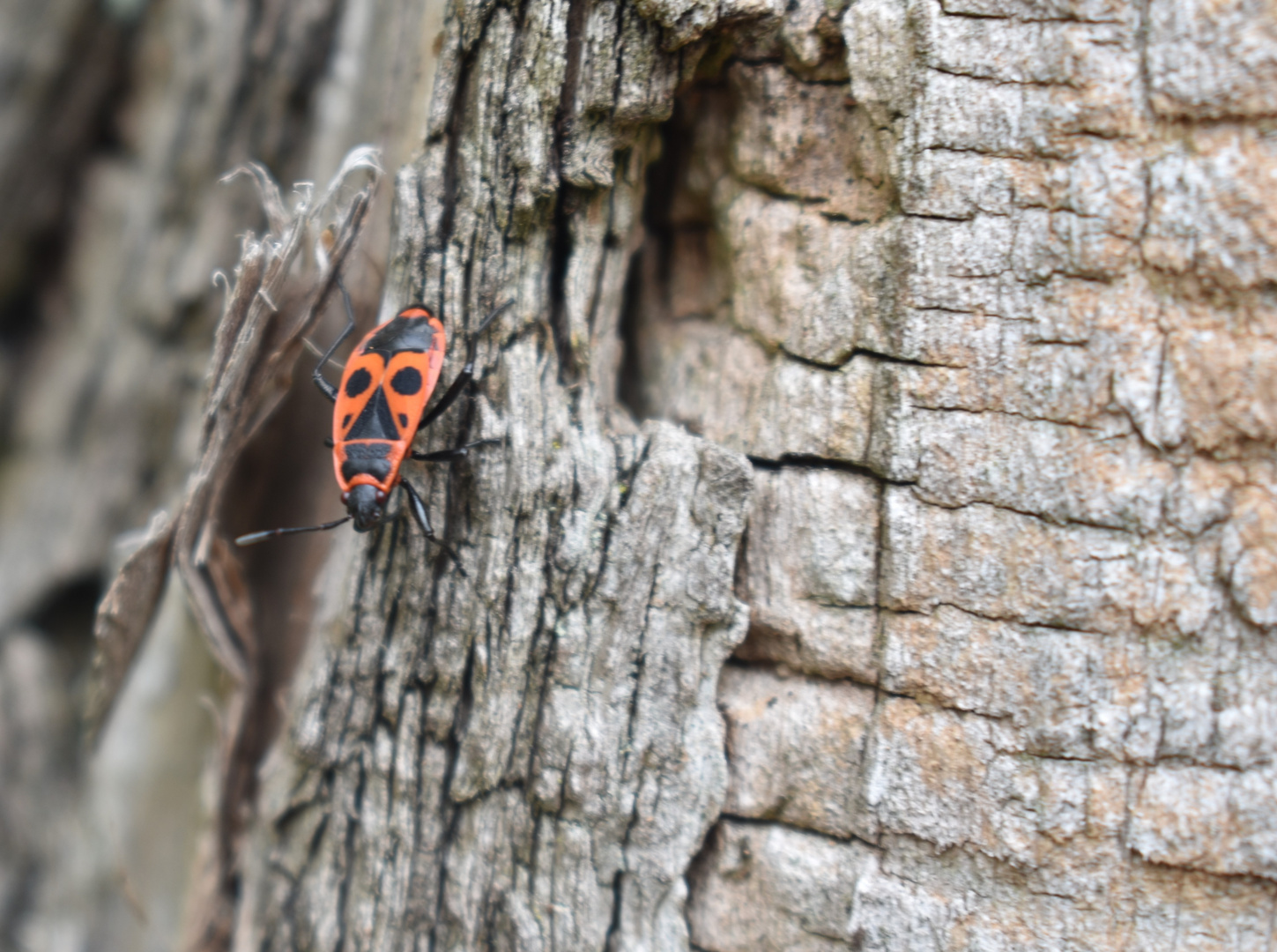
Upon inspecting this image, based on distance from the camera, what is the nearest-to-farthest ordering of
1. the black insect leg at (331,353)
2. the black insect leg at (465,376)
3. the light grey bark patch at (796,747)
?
the light grey bark patch at (796,747)
the black insect leg at (465,376)
the black insect leg at (331,353)

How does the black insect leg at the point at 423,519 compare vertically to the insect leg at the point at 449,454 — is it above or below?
below

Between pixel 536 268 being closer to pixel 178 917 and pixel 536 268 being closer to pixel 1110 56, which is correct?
pixel 1110 56

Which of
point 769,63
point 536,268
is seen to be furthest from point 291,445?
point 769,63

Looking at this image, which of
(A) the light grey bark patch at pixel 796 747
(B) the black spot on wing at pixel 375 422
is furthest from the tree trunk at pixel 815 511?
(B) the black spot on wing at pixel 375 422

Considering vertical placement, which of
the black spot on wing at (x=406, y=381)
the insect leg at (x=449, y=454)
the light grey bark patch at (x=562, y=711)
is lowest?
the light grey bark patch at (x=562, y=711)

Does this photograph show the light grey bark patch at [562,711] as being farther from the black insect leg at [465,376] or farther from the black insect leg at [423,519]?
the black insect leg at [465,376]

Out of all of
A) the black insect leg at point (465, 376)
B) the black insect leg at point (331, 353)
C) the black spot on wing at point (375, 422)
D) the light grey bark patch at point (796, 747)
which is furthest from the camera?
the black insect leg at point (331, 353)
